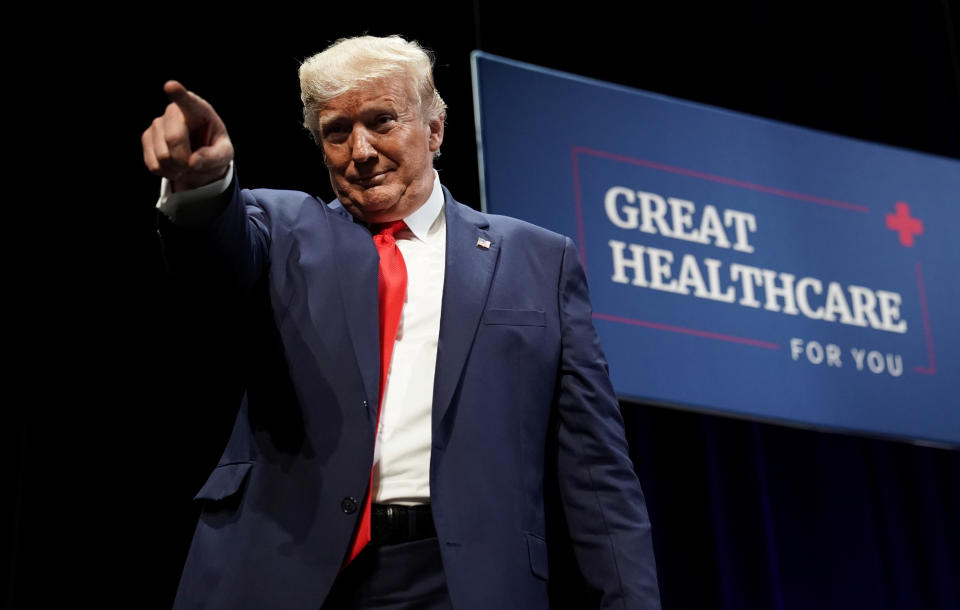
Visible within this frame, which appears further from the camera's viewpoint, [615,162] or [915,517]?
[915,517]

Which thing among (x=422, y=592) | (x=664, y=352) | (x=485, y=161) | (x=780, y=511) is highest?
(x=485, y=161)

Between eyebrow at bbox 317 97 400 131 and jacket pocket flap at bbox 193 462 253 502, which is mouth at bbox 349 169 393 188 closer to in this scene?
eyebrow at bbox 317 97 400 131

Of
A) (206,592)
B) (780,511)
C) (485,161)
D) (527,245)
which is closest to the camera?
(206,592)

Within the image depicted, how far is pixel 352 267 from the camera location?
4.48ft

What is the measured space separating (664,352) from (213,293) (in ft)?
4.94

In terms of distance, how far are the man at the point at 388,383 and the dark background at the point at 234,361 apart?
1.07 meters

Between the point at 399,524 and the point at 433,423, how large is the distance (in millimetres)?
107

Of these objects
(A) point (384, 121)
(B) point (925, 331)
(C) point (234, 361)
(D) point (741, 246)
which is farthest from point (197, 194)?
(B) point (925, 331)

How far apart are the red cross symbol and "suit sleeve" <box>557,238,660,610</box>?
1811 millimetres

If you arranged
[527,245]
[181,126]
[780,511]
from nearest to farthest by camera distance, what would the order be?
[181,126], [527,245], [780,511]

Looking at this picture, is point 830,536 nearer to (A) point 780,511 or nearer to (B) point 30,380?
(A) point 780,511

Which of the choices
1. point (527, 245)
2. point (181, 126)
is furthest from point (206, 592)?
point (527, 245)

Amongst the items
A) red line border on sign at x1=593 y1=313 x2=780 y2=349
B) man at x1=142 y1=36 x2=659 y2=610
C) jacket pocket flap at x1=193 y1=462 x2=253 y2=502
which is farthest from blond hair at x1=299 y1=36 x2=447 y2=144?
red line border on sign at x1=593 y1=313 x2=780 y2=349

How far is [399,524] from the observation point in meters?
1.24
